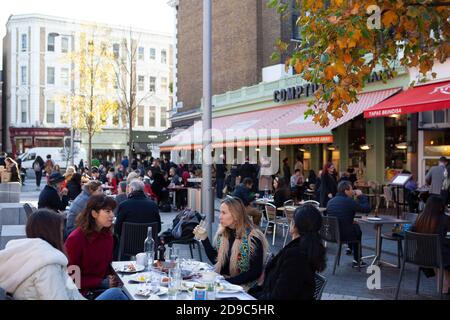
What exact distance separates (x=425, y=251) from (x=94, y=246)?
4264 millimetres

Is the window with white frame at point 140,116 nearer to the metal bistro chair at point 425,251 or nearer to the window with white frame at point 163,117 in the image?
the window with white frame at point 163,117

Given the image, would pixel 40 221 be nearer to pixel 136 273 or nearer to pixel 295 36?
pixel 136 273

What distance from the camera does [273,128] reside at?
20.0 meters

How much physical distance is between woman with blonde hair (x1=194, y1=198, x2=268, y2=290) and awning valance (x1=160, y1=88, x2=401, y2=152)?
36.1 feet

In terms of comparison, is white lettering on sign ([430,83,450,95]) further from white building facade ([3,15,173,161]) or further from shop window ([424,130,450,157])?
white building facade ([3,15,173,161])

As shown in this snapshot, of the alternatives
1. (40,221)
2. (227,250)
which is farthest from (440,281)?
(40,221)

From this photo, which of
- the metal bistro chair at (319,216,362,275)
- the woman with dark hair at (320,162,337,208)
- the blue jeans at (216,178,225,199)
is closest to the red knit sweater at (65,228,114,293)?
the metal bistro chair at (319,216,362,275)

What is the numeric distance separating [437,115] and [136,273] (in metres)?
13.0

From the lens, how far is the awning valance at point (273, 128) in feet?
53.8

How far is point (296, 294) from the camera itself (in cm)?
393

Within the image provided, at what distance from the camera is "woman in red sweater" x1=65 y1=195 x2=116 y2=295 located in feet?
17.9

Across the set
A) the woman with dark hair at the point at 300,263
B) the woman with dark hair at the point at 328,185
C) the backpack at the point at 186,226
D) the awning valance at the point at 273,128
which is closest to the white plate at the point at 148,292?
the woman with dark hair at the point at 300,263

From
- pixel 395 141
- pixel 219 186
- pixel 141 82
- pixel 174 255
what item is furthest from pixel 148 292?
pixel 141 82

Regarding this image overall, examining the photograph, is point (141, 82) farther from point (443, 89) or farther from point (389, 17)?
point (389, 17)
